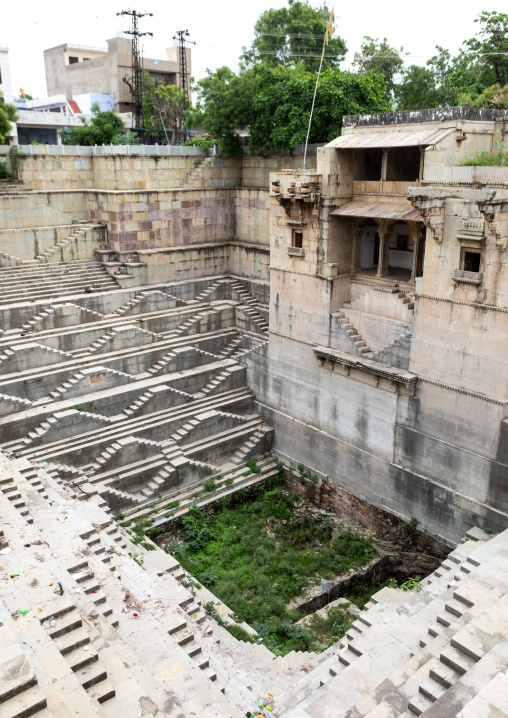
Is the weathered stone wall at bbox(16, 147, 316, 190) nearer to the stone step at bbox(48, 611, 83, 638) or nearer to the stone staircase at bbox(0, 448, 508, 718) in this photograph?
the stone staircase at bbox(0, 448, 508, 718)

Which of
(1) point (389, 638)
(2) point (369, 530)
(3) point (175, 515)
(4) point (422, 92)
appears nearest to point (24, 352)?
(3) point (175, 515)

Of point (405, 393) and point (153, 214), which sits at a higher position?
point (153, 214)

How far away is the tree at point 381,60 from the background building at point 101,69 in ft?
66.1

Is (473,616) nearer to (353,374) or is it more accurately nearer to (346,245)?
(353,374)

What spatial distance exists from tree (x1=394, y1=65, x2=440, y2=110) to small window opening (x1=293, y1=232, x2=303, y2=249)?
17818 mm

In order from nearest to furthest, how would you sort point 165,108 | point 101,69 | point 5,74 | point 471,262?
1. point 471,262
2. point 5,74
3. point 165,108
4. point 101,69

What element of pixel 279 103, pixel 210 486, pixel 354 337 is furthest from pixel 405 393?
pixel 279 103

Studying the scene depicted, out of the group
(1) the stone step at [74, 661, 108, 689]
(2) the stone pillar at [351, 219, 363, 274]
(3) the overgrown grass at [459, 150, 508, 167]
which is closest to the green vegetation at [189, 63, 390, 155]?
(2) the stone pillar at [351, 219, 363, 274]

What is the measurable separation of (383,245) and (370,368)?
387cm

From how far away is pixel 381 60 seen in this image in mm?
33688

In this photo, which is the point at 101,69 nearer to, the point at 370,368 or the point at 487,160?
the point at 370,368

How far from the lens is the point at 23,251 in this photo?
2191cm

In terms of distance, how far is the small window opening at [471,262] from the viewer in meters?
15.1

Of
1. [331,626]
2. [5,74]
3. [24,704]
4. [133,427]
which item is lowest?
[331,626]
